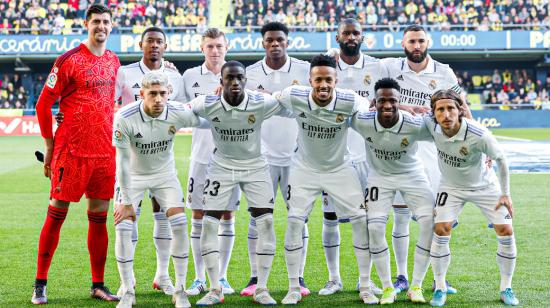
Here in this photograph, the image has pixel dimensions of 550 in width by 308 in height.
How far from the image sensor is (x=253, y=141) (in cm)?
657

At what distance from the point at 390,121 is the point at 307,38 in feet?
92.5

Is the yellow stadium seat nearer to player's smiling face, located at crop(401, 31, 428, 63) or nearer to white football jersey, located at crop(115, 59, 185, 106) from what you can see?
player's smiling face, located at crop(401, 31, 428, 63)

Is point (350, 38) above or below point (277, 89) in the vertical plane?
above

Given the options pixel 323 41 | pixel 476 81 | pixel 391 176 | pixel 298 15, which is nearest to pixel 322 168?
pixel 391 176

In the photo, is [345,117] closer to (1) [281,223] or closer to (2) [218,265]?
(2) [218,265]

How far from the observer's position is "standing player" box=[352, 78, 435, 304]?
21.0 ft

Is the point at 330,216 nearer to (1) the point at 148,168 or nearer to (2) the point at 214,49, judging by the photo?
(1) the point at 148,168

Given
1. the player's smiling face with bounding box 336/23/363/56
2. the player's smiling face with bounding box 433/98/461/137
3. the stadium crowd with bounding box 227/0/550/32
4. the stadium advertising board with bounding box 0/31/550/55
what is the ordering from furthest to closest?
the stadium crowd with bounding box 227/0/550/32 → the stadium advertising board with bounding box 0/31/550/55 → the player's smiling face with bounding box 336/23/363/56 → the player's smiling face with bounding box 433/98/461/137

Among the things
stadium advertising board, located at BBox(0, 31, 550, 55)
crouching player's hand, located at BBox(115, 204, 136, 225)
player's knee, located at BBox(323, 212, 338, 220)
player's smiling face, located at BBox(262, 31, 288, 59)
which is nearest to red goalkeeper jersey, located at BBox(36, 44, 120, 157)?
crouching player's hand, located at BBox(115, 204, 136, 225)

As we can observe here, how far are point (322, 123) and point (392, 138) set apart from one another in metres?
0.60

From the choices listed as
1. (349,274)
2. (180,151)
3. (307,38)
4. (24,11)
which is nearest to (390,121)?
(349,274)

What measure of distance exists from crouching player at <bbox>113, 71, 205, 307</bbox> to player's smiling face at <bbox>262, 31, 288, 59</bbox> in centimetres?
104

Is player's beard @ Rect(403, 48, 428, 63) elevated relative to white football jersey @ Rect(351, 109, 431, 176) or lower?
elevated

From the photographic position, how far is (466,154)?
20.9 feet
